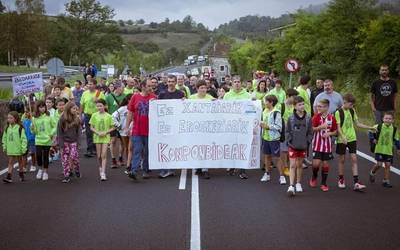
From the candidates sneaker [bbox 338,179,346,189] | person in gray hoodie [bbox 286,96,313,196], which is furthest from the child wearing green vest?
person in gray hoodie [bbox 286,96,313,196]

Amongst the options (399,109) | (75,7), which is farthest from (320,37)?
(75,7)

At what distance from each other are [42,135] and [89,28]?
121928 mm

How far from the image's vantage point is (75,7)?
428 ft

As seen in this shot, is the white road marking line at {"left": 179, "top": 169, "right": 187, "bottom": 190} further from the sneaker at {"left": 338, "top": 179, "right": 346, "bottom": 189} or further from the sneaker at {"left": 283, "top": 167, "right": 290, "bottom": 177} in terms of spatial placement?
the sneaker at {"left": 338, "top": 179, "right": 346, "bottom": 189}

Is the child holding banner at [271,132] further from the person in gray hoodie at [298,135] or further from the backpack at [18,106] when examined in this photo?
the backpack at [18,106]

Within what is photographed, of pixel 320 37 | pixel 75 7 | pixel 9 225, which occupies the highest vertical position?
pixel 75 7

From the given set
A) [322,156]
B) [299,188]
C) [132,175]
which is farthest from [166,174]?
[322,156]

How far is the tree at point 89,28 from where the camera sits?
12506 centimetres

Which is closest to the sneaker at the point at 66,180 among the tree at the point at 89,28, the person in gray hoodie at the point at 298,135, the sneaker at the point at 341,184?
the person in gray hoodie at the point at 298,135

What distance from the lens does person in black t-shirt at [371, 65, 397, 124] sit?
12375 millimetres

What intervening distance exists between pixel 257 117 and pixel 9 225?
567 centimetres

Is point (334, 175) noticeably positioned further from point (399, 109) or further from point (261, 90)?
point (399, 109)

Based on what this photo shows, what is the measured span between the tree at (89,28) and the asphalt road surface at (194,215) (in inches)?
4571

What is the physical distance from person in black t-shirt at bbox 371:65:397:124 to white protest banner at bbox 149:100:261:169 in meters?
Result: 2.82
